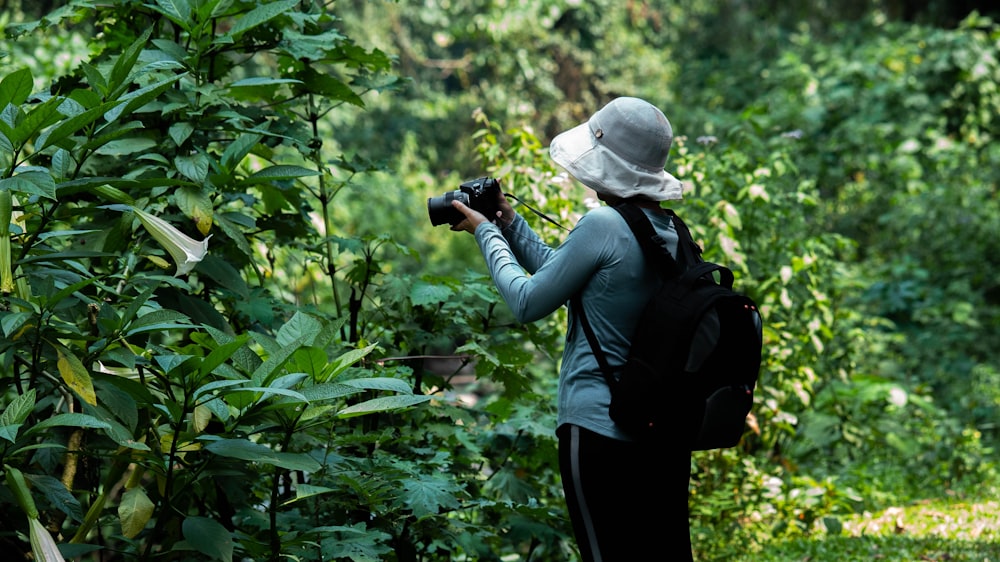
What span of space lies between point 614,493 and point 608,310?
42 centimetres

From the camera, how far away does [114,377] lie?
2338 mm

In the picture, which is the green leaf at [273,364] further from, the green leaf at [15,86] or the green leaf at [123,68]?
the green leaf at [15,86]

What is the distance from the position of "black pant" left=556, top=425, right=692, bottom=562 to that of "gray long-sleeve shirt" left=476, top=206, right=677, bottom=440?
0.15ft

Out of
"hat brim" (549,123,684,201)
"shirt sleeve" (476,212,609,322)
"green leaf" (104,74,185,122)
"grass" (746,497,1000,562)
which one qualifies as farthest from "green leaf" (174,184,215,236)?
"grass" (746,497,1000,562)

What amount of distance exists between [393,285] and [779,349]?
98.1 inches

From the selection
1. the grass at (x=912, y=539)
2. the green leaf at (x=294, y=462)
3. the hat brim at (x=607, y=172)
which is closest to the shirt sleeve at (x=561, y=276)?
the hat brim at (x=607, y=172)

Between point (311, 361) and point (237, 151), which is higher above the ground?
point (237, 151)

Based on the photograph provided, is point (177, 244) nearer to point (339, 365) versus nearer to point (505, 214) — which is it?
point (339, 365)

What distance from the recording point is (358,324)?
3.57 meters

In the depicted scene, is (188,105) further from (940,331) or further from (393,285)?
(940,331)

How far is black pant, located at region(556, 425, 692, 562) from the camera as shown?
240cm

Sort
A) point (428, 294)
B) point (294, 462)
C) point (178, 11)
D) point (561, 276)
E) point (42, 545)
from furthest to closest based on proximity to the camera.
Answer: point (428, 294) → point (178, 11) → point (561, 276) → point (294, 462) → point (42, 545)

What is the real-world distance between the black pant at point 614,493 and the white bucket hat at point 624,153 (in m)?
0.58

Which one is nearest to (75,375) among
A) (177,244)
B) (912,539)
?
(177,244)
